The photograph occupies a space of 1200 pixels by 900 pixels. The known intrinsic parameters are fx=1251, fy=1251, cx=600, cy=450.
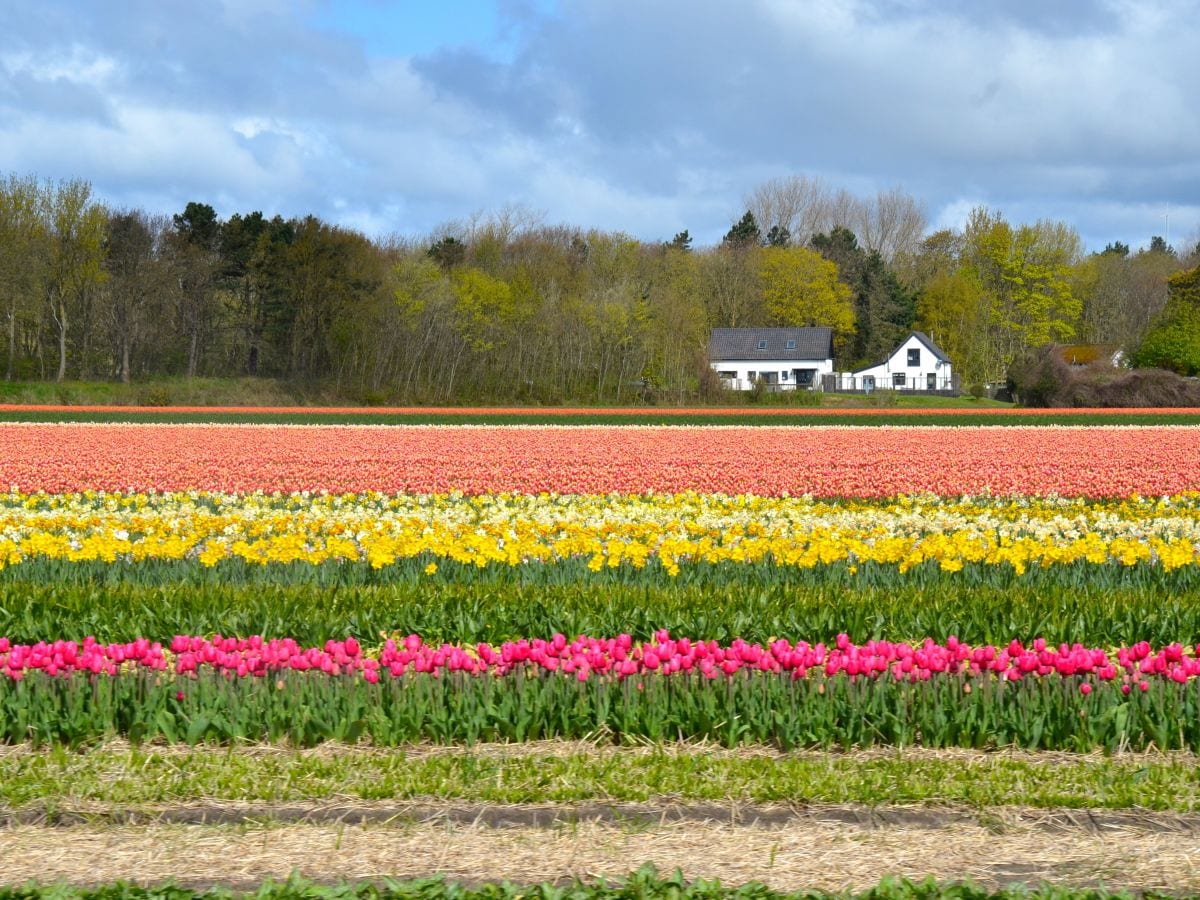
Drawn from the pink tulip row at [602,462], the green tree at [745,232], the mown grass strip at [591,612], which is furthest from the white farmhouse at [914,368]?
the mown grass strip at [591,612]

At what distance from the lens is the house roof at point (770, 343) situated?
269ft

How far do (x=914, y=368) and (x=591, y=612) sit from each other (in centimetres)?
7926

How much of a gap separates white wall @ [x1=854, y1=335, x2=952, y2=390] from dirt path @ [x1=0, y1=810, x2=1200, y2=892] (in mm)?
80157

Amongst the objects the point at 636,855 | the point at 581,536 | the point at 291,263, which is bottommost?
the point at 636,855

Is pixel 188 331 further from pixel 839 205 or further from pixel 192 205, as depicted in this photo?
pixel 839 205

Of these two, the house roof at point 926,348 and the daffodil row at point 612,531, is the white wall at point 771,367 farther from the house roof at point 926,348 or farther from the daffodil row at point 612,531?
the daffodil row at point 612,531

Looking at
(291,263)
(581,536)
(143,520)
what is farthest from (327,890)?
(291,263)

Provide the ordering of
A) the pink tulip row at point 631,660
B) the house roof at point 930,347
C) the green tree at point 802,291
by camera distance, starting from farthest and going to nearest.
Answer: the green tree at point 802,291
the house roof at point 930,347
the pink tulip row at point 631,660

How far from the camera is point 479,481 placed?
18812mm

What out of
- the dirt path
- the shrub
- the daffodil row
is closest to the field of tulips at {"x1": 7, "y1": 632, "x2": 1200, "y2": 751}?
the dirt path

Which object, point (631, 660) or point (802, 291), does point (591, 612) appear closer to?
point (631, 660)

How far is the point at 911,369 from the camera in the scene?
276 feet

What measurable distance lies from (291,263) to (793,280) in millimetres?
35605

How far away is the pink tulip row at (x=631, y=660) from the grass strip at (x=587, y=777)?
42 centimetres
